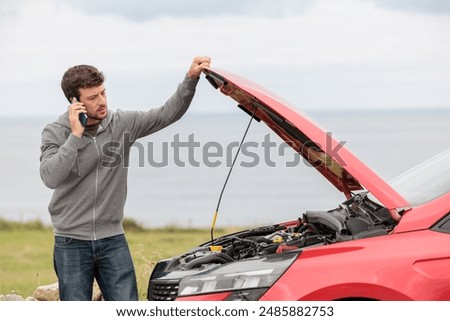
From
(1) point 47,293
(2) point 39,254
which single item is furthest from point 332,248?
(2) point 39,254

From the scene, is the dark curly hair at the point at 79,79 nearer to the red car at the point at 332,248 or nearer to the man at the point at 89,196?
the man at the point at 89,196

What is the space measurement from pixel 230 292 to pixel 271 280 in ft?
0.64

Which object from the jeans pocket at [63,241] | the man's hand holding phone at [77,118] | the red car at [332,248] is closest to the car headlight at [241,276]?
the red car at [332,248]

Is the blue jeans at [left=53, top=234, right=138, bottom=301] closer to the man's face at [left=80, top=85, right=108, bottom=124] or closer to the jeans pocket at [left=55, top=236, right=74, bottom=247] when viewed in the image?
the jeans pocket at [left=55, top=236, right=74, bottom=247]

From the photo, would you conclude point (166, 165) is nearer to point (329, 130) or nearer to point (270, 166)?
point (270, 166)

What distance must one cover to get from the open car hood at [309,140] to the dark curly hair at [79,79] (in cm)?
58

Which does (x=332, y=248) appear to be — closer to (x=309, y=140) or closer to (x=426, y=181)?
(x=309, y=140)

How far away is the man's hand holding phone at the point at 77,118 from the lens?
14.1ft

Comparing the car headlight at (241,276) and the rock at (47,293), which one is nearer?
the car headlight at (241,276)

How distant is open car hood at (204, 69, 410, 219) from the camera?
3.79m

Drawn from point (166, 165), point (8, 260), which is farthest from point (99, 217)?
point (8, 260)

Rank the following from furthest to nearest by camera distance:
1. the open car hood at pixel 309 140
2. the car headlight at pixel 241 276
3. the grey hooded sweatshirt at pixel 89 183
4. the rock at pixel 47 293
→ 1. the rock at pixel 47 293
2. the grey hooded sweatshirt at pixel 89 183
3. the open car hood at pixel 309 140
4. the car headlight at pixel 241 276

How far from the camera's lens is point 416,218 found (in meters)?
3.68

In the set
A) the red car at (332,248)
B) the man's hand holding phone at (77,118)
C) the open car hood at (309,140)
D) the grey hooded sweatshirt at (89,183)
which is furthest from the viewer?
the grey hooded sweatshirt at (89,183)
